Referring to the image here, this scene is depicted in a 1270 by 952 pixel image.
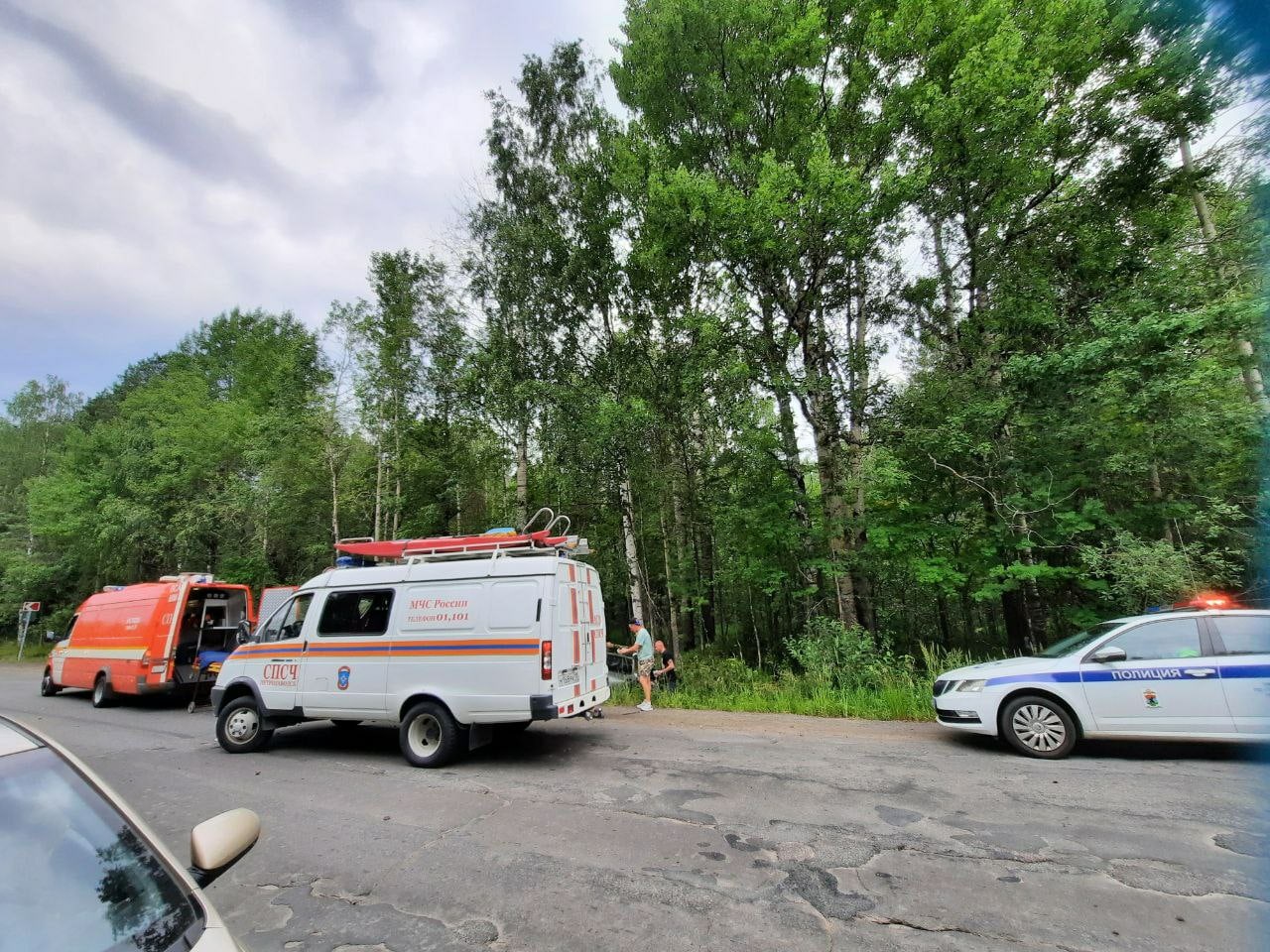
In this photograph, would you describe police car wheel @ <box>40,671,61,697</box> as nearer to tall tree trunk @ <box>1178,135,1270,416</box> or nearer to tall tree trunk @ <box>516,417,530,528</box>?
tall tree trunk @ <box>516,417,530,528</box>

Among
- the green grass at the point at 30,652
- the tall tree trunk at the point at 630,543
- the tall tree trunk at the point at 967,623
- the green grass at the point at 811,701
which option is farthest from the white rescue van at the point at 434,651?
the green grass at the point at 30,652

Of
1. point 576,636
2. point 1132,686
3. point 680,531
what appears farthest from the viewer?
point 680,531

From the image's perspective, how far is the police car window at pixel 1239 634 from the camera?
5.29 meters

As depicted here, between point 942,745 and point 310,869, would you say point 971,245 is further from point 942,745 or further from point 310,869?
point 310,869

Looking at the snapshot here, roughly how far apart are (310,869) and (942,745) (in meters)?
6.75

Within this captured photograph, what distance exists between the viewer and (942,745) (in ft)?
21.9

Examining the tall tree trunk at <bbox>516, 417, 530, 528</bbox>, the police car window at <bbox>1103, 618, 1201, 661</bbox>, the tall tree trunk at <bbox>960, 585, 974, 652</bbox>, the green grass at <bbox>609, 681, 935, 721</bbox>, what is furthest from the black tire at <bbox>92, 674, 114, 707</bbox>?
the tall tree trunk at <bbox>960, 585, 974, 652</bbox>

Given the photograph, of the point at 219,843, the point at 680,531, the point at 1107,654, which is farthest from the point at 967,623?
the point at 219,843

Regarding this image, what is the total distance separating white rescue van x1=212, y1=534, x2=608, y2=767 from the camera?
6.23 m

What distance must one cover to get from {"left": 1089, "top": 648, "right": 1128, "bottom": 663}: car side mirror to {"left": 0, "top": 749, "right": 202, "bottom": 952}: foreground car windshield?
7688mm

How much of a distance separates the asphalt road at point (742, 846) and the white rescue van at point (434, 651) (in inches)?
24.7

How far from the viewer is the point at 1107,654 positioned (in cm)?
586

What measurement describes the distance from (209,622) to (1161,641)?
16.0m

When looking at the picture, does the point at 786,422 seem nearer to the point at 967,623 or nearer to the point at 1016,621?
the point at 1016,621
